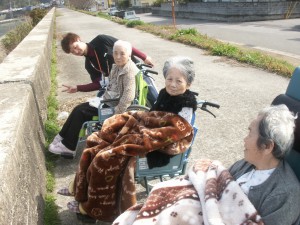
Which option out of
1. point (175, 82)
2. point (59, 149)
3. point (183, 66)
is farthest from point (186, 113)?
point (59, 149)

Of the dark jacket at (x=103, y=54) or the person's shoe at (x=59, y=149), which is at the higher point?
the dark jacket at (x=103, y=54)

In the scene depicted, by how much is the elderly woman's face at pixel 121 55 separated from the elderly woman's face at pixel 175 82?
1043 mm

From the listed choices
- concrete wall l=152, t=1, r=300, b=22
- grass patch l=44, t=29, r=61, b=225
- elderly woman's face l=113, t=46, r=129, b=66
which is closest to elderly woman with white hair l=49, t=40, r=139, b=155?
elderly woman's face l=113, t=46, r=129, b=66

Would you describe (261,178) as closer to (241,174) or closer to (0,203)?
(241,174)

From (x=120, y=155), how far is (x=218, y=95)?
4040 millimetres

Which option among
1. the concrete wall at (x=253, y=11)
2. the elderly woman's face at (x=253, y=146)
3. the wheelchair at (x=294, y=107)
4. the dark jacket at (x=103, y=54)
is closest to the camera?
the elderly woman's face at (x=253, y=146)

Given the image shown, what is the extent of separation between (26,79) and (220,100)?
338 centimetres

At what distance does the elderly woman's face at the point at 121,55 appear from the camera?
369 centimetres

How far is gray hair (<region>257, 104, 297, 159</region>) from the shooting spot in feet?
6.17

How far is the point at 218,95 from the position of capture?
637 centimetres

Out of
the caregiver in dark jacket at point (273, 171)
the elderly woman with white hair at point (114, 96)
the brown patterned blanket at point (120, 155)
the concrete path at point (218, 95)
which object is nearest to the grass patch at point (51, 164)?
the concrete path at point (218, 95)

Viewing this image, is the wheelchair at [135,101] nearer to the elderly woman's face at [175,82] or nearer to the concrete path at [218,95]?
the concrete path at [218,95]

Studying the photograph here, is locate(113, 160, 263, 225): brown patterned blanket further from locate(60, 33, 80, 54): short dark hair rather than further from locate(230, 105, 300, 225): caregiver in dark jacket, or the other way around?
locate(60, 33, 80, 54): short dark hair

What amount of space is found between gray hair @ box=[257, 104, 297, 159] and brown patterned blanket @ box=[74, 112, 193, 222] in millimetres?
890
